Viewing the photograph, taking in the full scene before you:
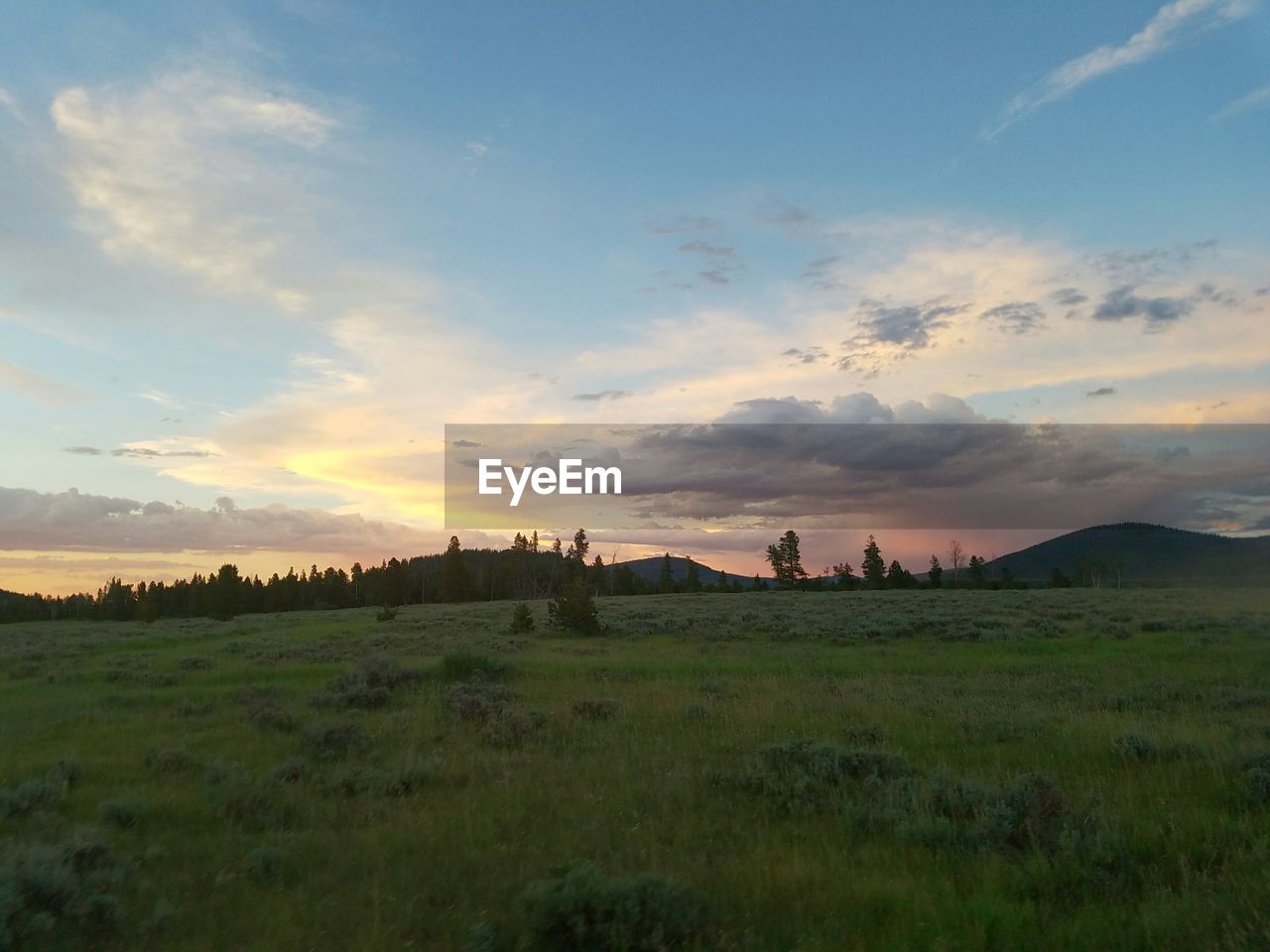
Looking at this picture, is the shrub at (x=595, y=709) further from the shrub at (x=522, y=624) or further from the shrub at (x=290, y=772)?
the shrub at (x=522, y=624)

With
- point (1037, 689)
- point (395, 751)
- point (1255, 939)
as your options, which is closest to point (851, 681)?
point (1037, 689)

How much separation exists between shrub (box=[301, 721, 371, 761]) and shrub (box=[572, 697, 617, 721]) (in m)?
3.52

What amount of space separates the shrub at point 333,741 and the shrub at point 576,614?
21.7 m

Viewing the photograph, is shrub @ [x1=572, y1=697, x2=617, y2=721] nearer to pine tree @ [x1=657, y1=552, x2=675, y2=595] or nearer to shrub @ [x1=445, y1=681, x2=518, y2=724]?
shrub @ [x1=445, y1=681, x2=518, y2=724]

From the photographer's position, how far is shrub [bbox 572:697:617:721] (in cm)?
1273

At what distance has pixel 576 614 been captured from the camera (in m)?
32.6

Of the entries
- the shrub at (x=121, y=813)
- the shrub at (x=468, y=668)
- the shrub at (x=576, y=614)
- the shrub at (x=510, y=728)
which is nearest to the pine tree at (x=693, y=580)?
the shrub at (x=576, y=614)

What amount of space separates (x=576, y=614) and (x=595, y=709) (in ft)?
64.7

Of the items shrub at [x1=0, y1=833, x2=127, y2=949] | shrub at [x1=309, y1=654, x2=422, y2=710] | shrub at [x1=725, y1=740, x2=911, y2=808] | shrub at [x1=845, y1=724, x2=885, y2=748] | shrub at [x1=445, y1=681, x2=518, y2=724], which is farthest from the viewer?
shrub at [x1=309, y1=654, x2=422, y2=710]

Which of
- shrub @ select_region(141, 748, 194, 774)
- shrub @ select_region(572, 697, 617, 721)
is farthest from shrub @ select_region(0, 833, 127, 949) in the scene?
shrub @ select_region(572, 697, 617, 721)

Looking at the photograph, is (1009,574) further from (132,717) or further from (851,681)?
(132,717)

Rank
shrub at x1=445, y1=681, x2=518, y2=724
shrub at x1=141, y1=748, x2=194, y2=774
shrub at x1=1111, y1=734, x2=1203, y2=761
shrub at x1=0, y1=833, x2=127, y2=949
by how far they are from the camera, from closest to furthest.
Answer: shrub at x1=0, y1=833, x2=127, y2=949, shrub at x1=1111, y1=734, x2=1203, y2=761, shrub at x1=141, y1=748, x2=194, y2=774, shrub at x1=445, y1=681, x2=518, y2=724

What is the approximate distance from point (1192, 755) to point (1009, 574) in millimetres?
87580

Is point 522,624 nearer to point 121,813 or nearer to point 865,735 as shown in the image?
point 865,735
